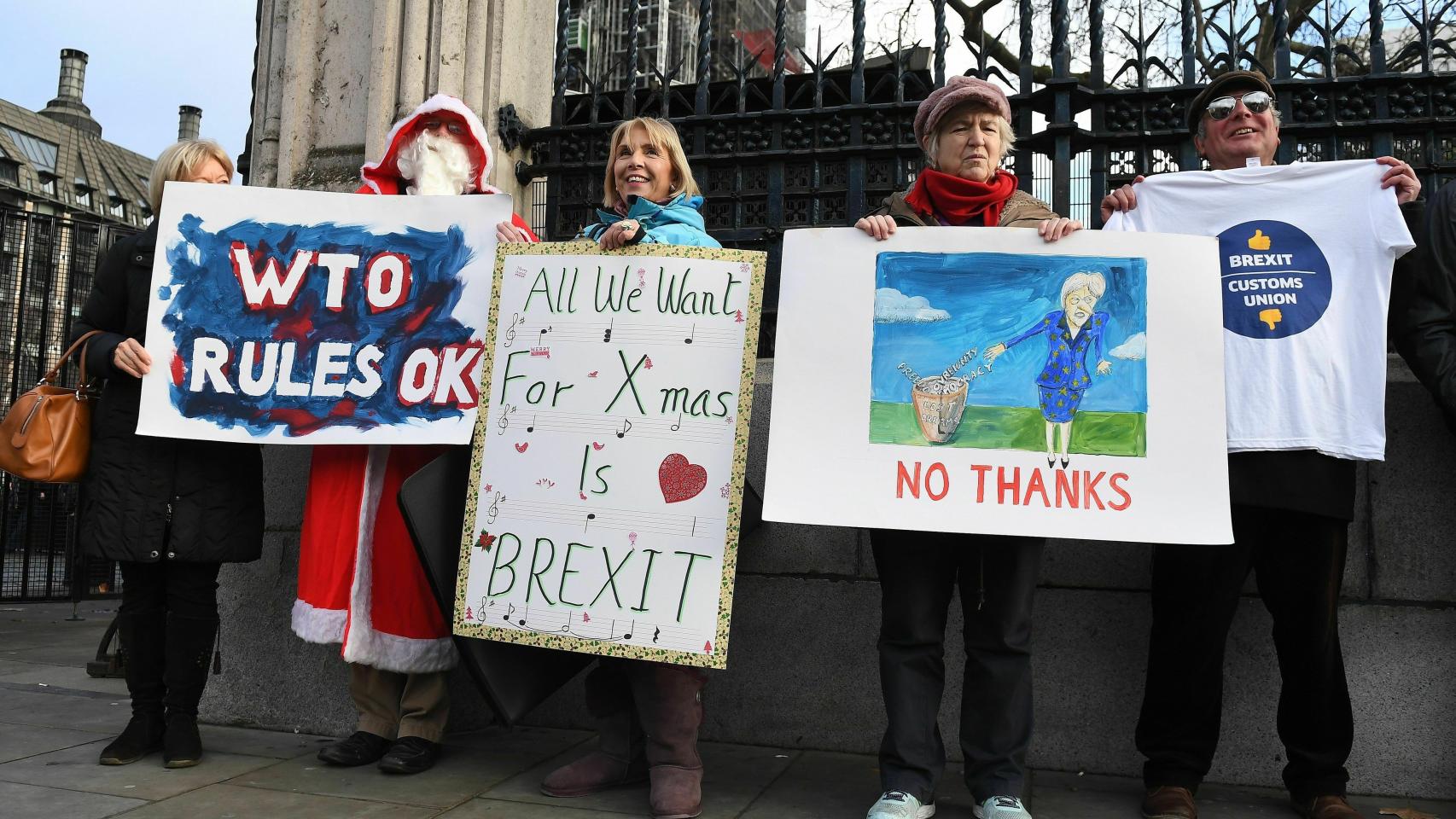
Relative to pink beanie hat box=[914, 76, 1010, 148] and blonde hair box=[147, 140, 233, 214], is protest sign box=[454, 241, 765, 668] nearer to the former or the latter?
pink beanie hat box=[914, 76, 1010, 148]

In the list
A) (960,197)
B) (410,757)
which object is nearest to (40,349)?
(410,757)

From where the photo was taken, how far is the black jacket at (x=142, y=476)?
11.4 feet

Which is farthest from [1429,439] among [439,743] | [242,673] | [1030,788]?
[242,673]

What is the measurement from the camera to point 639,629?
305 cm

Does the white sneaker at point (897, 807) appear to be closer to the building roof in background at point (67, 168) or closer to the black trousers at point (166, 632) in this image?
the black trousers at point (166, 632)

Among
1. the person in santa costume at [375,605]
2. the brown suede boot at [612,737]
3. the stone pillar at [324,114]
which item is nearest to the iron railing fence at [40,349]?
the stone pillar at [324,114]

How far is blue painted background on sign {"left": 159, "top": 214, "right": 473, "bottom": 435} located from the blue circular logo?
8.25 ft

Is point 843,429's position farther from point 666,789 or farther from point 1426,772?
point 1426,772

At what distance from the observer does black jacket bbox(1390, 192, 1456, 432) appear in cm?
A: 303

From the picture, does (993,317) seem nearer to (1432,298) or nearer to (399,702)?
(1432,298)

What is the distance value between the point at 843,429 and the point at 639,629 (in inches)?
32.9

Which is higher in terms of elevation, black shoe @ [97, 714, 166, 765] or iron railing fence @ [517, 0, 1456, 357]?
iron railing fence @ [517, 0, 1456, 357]

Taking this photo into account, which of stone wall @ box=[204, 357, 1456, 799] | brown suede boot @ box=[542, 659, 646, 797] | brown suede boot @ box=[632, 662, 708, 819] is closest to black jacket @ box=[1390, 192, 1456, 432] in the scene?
stone wall @ box=[204, 357, 1456, 799]

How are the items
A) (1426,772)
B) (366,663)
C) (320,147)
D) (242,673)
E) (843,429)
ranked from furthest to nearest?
(320,147)
(242,673)
(366,663)
(1426,772)
(843,429)
